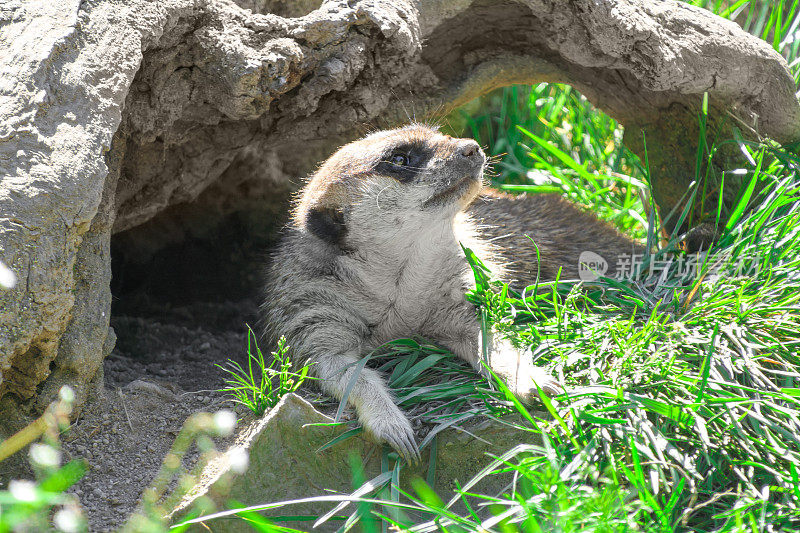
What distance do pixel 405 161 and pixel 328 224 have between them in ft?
1.65

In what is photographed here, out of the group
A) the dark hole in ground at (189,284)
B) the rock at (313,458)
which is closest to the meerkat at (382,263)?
the rock at (313,458)

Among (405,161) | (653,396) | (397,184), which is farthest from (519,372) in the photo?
(405,161)

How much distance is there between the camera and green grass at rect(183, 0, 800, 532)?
214 centimetres

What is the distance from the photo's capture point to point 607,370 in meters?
2.76

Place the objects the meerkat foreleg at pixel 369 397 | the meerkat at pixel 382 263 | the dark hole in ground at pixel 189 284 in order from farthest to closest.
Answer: the dark hole in ground at pixel 189 284 < the meerkat at pixel 382 263 < the meerkat foreleg at pixel 369 397

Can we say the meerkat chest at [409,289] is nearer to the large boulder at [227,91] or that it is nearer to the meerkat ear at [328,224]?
the meerkat ear at [328,224]

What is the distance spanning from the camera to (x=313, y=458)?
269cm

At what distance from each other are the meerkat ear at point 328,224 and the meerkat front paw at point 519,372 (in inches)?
36.0

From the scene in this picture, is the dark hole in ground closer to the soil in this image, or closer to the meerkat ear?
the soil

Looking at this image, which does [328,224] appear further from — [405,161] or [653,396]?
[653,396]

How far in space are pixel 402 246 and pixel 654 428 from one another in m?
1.41

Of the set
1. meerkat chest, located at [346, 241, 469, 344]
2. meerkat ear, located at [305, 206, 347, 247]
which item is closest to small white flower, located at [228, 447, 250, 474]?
meerkat chest, located at [346, 241, 469, 344]

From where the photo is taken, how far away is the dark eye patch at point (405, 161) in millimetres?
3168

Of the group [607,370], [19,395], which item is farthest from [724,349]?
[19,395]
